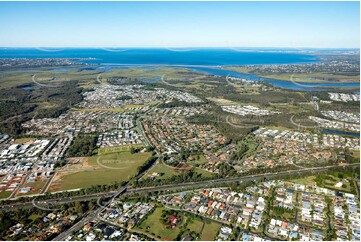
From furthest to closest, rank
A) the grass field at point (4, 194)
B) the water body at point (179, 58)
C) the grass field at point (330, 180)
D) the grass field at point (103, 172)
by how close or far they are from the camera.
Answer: the water body at point (179, 58) → the grass field at point (103, 172) → the grass field at point (330, 180) → the grass field at point (4, 194)

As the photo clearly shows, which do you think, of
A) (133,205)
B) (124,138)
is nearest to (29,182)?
(133,205)

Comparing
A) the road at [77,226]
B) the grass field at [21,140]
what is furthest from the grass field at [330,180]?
the grass field at [21,140]

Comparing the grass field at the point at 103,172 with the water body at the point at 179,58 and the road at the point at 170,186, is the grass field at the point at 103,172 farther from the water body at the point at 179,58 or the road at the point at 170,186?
the water body at the point at 179,58

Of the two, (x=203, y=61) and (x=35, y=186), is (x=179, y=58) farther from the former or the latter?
(x=35, y=186)

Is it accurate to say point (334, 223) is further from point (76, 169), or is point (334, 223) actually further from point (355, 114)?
point (355, 114)

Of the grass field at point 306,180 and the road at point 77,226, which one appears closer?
the road at point 77,226

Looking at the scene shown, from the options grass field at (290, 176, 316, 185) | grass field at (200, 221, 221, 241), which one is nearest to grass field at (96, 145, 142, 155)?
grass field at (200, 221, 221, 241)
